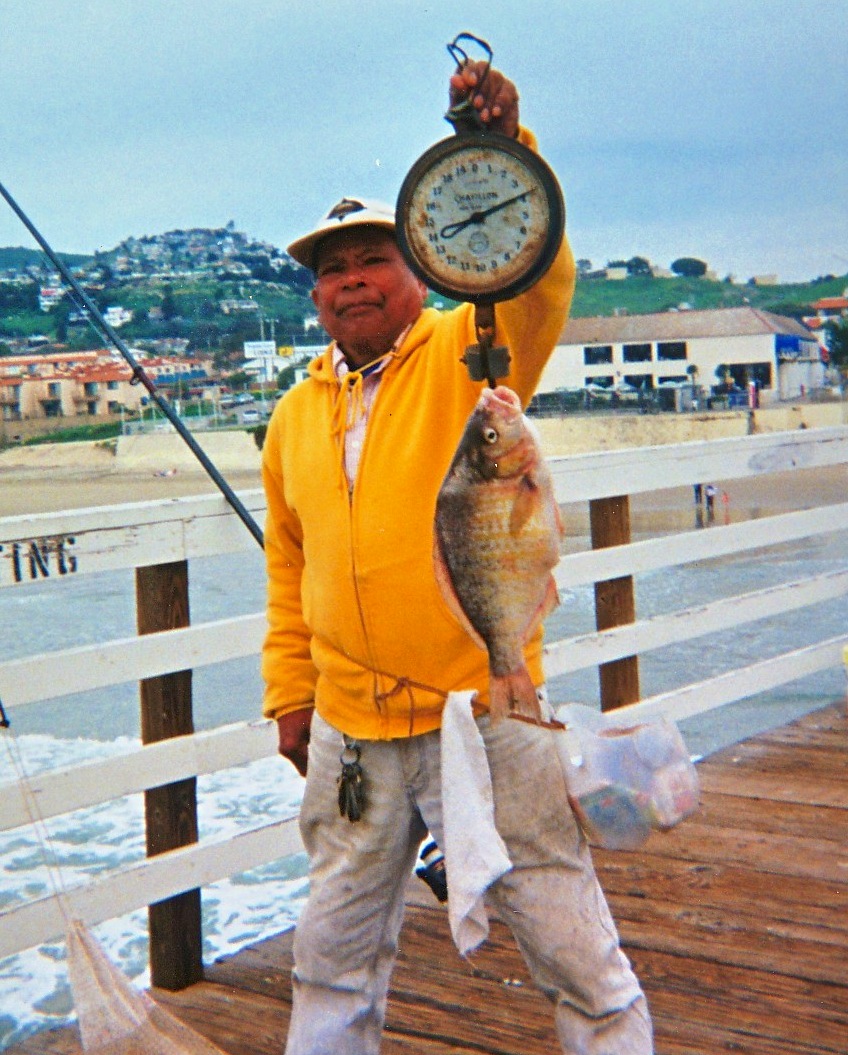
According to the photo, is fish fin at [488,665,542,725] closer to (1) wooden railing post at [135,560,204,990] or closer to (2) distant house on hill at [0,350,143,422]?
(1) wooden railing post at [135,560,204,990]

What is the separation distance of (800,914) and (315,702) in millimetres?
1643

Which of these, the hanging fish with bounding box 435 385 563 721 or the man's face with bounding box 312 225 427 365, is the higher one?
the man's face with bounding box 312 225 427 365

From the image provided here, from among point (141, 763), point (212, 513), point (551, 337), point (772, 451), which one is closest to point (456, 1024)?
point (141, 763)

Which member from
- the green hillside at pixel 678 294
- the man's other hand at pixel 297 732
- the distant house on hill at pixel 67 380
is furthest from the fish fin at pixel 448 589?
the green hillside at pixel 678 294

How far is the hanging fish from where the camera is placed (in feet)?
6.28

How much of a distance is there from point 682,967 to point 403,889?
1.09 m

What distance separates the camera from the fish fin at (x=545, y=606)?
2037 millimetres

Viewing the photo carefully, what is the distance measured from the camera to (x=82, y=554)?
10.3 feet

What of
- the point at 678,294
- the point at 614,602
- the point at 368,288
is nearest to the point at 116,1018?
the point at 368,288

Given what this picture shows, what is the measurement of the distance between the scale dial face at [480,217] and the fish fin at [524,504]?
0.31 m

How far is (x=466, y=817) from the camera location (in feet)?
7.29

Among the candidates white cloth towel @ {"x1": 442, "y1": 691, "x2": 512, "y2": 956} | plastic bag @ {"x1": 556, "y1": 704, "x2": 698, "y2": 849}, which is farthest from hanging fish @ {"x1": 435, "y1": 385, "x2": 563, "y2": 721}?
plastic bag @ {"x1": 556, "y1": 704, "x2": 698, "y2": 849}

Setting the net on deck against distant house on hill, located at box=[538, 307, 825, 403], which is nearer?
the net on deck

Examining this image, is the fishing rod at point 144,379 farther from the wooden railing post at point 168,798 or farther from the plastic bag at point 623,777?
the plastic bag at point 623,777
